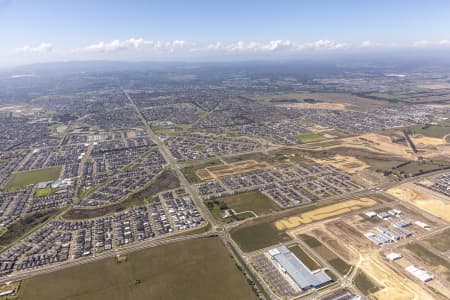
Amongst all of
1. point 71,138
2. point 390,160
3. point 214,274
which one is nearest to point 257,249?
point 214,274

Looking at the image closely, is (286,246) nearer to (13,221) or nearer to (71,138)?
(13,221)

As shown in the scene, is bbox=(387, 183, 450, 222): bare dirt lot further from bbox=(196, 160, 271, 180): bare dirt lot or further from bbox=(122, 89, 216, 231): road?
bbox=(122, 89, 216, 231): road

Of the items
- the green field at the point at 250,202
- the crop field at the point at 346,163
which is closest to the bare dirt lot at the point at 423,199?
the crop field at the point at 346,163

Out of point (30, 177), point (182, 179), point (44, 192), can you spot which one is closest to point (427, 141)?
point (182, 179)

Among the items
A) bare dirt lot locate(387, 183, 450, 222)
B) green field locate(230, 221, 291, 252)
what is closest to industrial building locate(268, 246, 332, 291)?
green field locate(230, 221, 291, 252)

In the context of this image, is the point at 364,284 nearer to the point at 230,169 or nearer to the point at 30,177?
the point at 230,169

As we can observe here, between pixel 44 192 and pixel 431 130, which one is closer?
pixel 44 192
